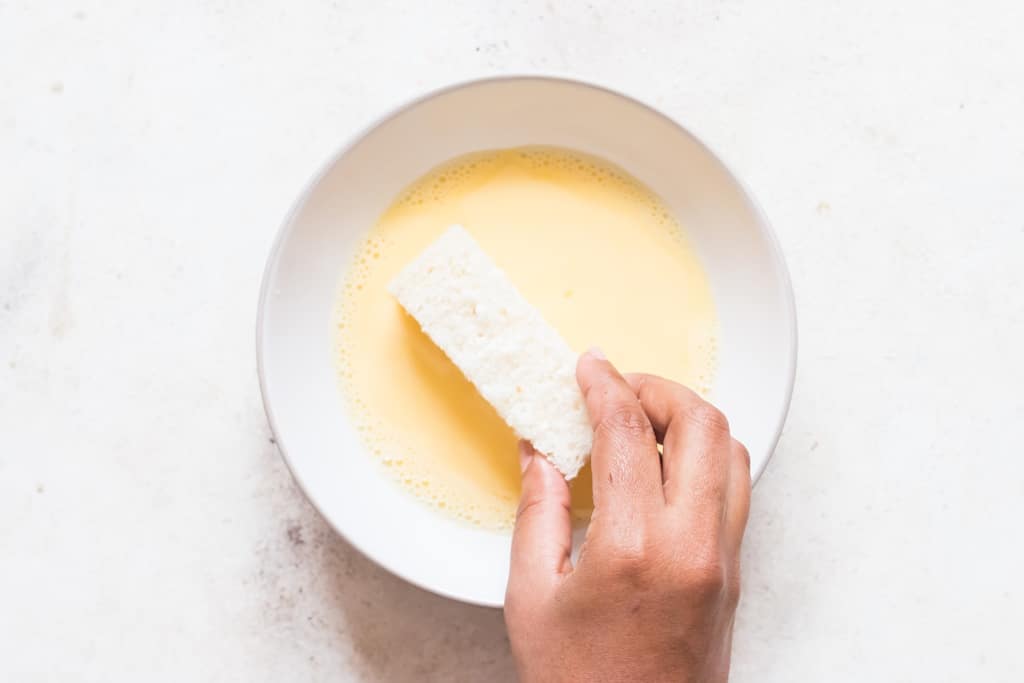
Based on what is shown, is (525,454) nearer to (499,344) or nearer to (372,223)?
(499,344)

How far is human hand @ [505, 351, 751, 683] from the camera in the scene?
0.86 m

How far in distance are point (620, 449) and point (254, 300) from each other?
545 mm

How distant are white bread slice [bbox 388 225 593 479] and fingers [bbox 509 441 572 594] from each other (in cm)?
3

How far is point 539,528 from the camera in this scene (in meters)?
0.99

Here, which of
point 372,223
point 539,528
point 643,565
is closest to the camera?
point 643,565

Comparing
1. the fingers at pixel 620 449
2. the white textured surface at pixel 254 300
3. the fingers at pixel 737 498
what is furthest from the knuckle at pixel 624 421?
the white textured surface at pixel 254 300

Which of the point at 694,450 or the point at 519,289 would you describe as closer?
the point at 694,450

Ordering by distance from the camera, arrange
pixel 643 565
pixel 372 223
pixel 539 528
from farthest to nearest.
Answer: pixel 372 223, pixel 539 528, pixel 643 565

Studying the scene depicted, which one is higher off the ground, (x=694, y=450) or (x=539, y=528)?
(x=694, y=450)

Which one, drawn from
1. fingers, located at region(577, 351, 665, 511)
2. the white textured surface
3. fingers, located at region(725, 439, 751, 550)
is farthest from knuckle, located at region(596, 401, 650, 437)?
the white textured surface

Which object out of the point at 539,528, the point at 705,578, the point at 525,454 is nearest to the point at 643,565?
the point at 705,578

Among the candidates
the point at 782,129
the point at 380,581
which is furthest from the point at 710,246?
the point at 380,581

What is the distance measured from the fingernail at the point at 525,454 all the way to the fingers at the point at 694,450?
174mm

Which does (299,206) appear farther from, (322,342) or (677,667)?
(677,667)
